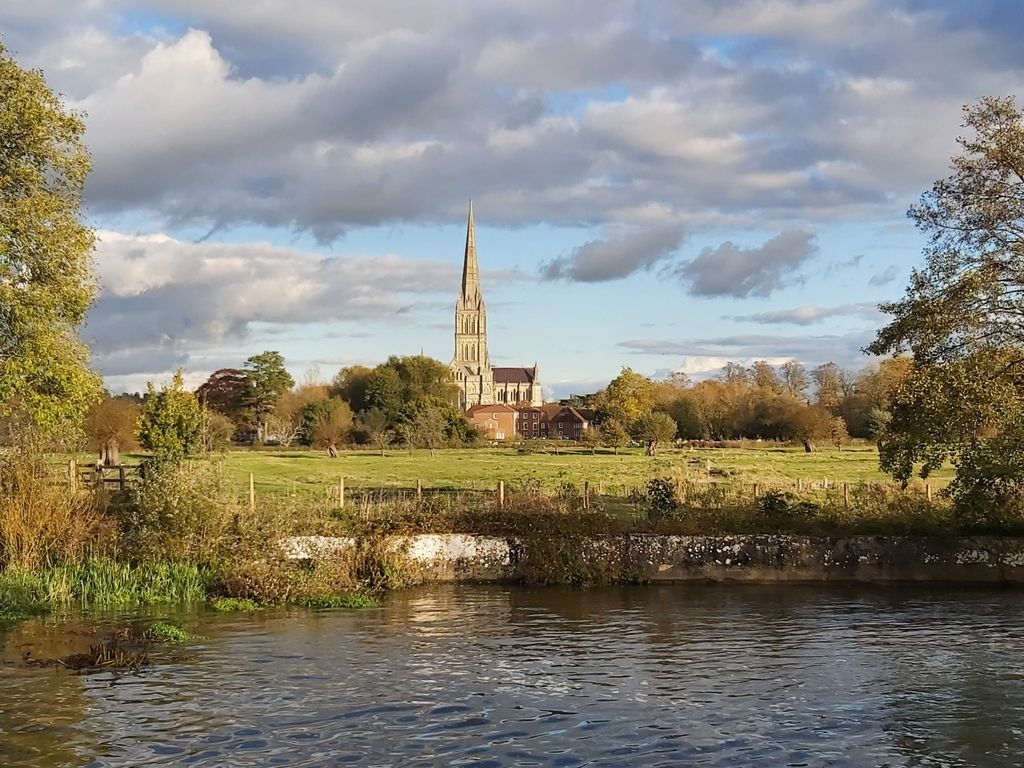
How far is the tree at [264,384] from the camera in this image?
387ft

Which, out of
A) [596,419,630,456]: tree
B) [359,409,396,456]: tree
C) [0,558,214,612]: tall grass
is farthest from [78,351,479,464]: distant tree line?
[0,558,214,612]: tall grass

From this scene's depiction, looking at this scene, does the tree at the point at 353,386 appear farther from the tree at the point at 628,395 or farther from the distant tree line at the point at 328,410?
the tree at the point at 628,395

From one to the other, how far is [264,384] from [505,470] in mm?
64746

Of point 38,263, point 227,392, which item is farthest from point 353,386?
point 38,263

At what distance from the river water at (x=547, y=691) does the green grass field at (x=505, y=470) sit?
17.1 m

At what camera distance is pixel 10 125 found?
86.0 feet

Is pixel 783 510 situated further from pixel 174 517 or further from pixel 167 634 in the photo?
pixel 167 634

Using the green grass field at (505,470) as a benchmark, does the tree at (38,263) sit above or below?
above

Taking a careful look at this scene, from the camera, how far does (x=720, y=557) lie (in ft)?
86.4

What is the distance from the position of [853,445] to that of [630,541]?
7205 cm

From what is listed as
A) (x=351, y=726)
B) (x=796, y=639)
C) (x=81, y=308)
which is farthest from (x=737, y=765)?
(x=81, y=308)

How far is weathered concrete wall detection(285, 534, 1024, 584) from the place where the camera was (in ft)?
84.9

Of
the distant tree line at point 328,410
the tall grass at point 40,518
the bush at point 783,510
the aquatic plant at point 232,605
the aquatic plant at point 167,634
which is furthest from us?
the distant tree line at point 328,410

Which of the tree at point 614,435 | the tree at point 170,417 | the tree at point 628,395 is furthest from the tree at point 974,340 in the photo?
the tree at point 628,395
